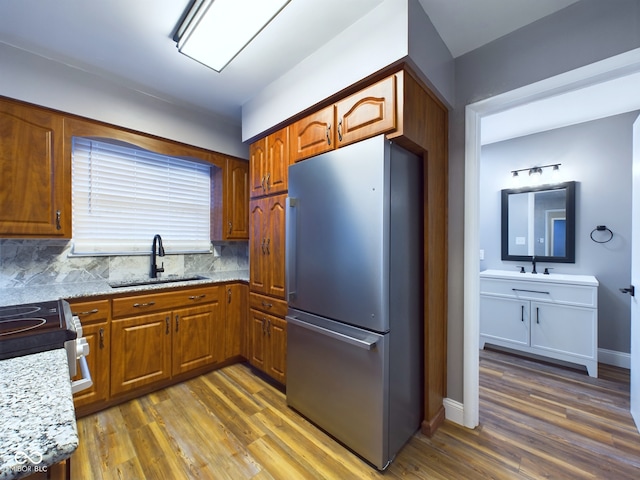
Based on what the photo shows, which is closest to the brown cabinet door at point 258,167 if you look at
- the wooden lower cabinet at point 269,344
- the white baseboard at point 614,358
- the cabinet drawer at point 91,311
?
the wooden lower cabinet at point 269,344

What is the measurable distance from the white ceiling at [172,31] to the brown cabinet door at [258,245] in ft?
3.44

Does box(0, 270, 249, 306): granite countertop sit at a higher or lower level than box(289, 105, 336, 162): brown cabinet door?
lower

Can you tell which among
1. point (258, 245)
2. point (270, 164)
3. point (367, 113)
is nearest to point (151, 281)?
point (258, 245)

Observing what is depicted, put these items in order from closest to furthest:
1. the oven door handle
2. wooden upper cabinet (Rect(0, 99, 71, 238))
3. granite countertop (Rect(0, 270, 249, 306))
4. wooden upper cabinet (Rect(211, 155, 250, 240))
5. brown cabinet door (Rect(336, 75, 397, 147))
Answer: the oven door handle
brown cabinet door (Rect(336, 75, 397, 147))
granite countertop (Rect(0, 270, 249, 306))
wooden upper cabinet (Rect(0, 99, 71, 238))
wooden upper cabinet (Rect(211, 155, 250, 240))

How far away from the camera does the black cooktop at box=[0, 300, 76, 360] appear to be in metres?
0.87

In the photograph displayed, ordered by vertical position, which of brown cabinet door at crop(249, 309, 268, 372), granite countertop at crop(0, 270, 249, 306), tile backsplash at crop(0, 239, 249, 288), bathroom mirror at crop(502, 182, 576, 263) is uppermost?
bathroom mirror at crop(502, 182, 576, 263)

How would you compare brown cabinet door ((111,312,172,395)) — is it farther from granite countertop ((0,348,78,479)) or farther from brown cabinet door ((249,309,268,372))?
granite countertop ((0,348,78,479))

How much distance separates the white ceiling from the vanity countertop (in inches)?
90.8

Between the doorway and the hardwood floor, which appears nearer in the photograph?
the hardwood floor

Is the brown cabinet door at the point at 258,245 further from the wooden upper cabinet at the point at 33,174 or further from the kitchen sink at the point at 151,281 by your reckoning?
the wooden upper cabinet at the point at 33,174

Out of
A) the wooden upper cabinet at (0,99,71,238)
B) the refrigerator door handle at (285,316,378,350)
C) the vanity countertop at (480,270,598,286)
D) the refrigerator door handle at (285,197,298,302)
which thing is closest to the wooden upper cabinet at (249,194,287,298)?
the refrigerator door handle at (285,197,298,302)

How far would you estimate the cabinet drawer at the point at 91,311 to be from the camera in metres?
1.84

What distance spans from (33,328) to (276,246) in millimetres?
1430

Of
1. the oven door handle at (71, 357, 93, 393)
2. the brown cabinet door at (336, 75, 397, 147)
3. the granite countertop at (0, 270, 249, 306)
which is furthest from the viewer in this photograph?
the granite countertop at (0, 270, 249, 306)
